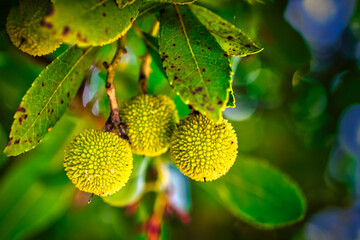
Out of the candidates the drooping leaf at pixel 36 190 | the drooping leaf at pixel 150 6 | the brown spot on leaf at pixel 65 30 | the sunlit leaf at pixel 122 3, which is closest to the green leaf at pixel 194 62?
the drooping leaf at pixel 150 6

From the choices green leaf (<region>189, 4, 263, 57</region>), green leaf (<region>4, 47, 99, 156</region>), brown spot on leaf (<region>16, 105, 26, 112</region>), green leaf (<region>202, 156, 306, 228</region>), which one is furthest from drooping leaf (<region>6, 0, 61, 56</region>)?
green leaf (<region>202, 156, 306, 228</region>)

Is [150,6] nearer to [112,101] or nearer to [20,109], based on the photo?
[112,101]

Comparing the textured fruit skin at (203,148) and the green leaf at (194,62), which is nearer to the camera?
the green leaf at (194,62)

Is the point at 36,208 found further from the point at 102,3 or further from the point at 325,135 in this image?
the point at 325,135

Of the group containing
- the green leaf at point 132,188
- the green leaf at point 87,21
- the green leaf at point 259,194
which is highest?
the green leaf at point 87,21

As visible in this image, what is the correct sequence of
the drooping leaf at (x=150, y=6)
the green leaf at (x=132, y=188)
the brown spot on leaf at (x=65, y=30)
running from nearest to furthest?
1. the brown spot on leaf at (x=65, y=30)
2. the drooping leaf at (x=150, y=6)
3. the green leaf at (x=132, y=188)

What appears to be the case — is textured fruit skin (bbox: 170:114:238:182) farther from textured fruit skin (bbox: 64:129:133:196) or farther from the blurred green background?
the blurred green background

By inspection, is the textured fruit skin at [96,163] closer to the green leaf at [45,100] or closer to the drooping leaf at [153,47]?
the green leaf at [45,100]
